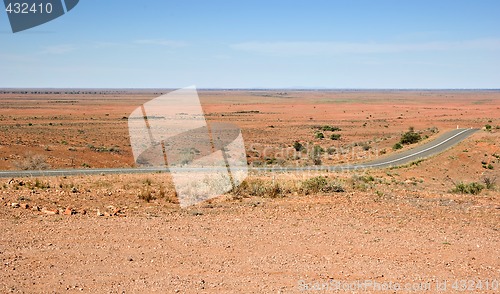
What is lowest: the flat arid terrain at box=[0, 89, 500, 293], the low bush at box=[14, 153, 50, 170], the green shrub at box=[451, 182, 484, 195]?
the low bush at box=[14, 153, 50, 170]

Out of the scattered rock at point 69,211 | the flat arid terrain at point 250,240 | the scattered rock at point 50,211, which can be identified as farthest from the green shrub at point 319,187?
the scattered rock at point 50,211

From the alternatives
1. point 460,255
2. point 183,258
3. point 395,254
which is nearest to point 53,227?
point 183,258

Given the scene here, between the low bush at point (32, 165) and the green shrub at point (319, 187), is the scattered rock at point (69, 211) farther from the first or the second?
the low bush at point (32, 165)

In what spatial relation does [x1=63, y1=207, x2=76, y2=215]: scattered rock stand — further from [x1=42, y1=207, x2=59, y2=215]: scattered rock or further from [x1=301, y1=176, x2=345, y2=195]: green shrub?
[x1=301, y1=176, x2=345, y2=195]: green shrub

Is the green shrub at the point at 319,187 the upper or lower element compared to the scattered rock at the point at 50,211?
lower

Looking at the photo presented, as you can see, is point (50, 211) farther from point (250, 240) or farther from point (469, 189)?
point (469, 189)

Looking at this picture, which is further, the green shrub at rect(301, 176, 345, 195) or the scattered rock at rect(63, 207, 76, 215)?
the green shrub at rect(301, 176, 345, 195)

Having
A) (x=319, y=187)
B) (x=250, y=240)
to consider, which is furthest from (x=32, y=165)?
(x=250, y=240)

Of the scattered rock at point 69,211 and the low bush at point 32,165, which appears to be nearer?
the scattered rock at point 69,211

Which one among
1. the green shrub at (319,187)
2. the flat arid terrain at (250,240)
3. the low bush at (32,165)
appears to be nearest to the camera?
the flat arid terrain at (250,240)

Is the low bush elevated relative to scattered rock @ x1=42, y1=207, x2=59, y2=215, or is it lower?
lower

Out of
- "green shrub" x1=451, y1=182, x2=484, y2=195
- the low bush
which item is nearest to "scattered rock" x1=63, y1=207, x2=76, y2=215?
"green shrub" x1=451, y1=182, x2=484, y2=195

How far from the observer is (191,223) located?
11680mm

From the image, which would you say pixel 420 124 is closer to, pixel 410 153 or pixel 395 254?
pixel 410 153
